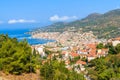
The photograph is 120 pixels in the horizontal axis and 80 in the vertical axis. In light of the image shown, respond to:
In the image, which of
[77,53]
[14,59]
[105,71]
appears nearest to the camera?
[14,59]

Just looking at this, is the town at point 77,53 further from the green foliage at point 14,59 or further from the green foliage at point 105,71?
the green foliage at point 14,59

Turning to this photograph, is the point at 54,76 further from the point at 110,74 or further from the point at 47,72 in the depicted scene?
the point at 110,74

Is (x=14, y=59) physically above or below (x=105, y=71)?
above

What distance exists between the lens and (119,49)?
4053cm

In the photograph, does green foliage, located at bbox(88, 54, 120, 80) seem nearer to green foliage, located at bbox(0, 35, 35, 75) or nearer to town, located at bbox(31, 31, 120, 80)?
town, located at bbox(31, 31, 120, 80)

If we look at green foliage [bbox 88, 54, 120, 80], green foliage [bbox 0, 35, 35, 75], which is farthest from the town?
green foliage [bbox 0, 35, 35, 75]

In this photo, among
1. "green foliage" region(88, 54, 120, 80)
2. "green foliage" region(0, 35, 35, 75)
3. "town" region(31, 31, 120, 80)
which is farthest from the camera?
"town" region(31, 31, 120, 80)

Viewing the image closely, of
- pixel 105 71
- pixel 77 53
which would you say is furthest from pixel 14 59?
pixel 77 53

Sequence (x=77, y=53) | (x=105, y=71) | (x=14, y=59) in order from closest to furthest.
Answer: (x=14, y=59), (x=105, y=71), (x=77, y=53)

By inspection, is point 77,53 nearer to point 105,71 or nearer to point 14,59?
point 105,71

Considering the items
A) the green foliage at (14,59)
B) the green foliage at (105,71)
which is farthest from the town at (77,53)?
the green foliage at (14,59)

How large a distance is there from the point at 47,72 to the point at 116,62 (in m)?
16.8

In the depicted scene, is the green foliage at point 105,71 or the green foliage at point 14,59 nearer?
the green foliage at point 14,59

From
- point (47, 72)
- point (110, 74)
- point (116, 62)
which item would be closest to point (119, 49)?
point (116, 62)
